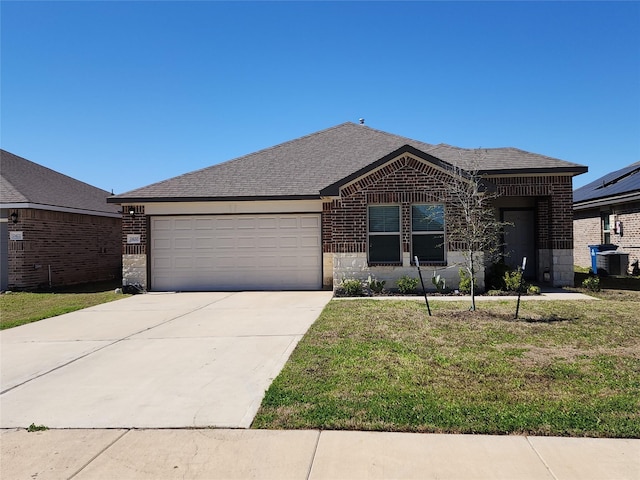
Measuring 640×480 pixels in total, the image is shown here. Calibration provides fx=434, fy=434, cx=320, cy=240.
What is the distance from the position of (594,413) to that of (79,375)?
6004 mm

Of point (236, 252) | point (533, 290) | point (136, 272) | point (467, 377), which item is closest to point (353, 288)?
point (236, 252)

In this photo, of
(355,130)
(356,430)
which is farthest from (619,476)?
(355,130)

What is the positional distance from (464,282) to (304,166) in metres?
7.20

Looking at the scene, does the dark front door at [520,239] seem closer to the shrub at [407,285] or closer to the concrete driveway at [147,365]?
the shrub at [407,285]

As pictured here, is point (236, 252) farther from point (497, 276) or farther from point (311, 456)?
point (311, 456)

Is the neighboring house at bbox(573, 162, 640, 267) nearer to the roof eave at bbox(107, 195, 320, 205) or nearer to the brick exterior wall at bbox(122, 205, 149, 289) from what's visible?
the roof eave at bbox(107, 195, 320, 205)

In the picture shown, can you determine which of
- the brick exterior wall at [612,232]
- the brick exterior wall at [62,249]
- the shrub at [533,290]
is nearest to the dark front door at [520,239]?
the shrub at [533,290]

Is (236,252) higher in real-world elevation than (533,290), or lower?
higher

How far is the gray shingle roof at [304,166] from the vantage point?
13.7 m

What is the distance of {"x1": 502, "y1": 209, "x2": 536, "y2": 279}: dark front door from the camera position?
14341 millimetres

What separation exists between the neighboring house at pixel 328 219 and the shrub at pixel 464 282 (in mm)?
380

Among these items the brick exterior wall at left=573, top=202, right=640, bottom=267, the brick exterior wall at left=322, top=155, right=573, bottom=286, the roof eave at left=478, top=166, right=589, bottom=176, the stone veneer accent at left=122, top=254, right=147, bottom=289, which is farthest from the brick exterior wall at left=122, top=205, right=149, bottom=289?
the brick exterior wall at left=573, top=202, right=640, bottom=267

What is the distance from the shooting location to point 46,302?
12750mm

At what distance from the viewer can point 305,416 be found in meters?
4.17
